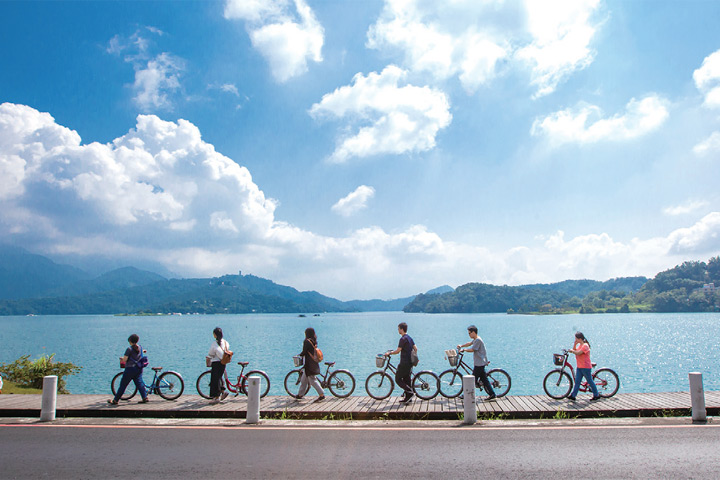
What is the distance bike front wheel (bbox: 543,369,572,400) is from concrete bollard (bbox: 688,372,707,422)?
3351 mm

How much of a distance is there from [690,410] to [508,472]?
7.45m

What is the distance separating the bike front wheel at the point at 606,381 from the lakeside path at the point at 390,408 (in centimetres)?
39

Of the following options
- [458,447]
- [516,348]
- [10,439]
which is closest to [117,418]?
[10,439]

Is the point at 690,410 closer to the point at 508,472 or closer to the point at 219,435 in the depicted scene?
the point at 508,472

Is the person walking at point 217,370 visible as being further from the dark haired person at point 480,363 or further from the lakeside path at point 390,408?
the dark haired person at point 480,363

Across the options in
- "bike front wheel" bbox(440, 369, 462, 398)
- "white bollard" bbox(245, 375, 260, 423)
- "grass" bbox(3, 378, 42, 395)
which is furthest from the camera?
"grass" bbox(3, 378, 42, 395)

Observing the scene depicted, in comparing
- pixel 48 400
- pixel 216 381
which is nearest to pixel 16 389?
pixel 48 400

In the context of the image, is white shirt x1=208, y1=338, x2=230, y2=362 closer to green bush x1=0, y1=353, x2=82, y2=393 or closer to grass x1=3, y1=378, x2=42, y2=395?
grass x1=3, y1=378, x2=42, y2=395

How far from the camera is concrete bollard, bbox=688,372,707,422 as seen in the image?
10703 mm

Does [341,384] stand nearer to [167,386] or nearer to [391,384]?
[391,384]

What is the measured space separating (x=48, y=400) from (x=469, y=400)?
10.9 metres

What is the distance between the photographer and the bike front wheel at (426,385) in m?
13.7

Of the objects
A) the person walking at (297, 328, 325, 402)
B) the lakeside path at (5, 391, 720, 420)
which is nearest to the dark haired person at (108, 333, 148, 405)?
the lakeside path at (5, 391, 720, 420)

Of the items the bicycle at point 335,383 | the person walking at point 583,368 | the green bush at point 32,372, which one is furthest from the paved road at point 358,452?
the green bush at point 32,372
